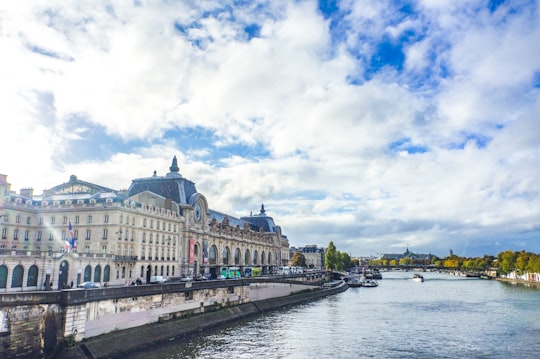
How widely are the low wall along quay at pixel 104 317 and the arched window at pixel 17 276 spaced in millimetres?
16892

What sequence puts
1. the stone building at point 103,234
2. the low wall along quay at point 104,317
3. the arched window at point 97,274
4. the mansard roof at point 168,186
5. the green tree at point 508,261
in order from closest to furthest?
the low wall along quay at point 104,317, the stone building at point 103,234, the arched window at point 97,274, the mansard roof at point 168,186, the green tree at point 508,261

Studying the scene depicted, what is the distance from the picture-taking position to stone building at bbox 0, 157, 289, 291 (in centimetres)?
5562

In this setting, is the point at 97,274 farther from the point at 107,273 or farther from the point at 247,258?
the point at 247,258

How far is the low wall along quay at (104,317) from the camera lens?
3284 centimetres

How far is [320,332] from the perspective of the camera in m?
53.6

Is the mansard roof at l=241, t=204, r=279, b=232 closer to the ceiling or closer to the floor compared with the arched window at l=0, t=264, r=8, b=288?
closer to the ceiling

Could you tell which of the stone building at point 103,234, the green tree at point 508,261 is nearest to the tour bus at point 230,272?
the stone building at point 103,234

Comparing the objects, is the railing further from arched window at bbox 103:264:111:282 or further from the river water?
the river water

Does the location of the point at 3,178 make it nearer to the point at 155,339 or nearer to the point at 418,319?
the point at 155,339

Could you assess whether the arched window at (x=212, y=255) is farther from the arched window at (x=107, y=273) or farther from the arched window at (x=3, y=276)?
the arched window at (x=3, y=276)

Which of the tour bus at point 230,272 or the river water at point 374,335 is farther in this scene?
the tour bus at point 230,272

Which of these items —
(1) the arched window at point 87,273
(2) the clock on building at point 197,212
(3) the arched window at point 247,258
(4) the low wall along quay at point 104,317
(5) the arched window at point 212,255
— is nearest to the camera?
(4) the low wall along quay at point 104,317

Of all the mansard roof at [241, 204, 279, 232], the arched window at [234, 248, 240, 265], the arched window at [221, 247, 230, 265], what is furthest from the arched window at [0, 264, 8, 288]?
the mansard roof at [241, 204, 279, 232]

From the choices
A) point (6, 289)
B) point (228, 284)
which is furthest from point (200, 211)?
point (6, 289)
